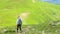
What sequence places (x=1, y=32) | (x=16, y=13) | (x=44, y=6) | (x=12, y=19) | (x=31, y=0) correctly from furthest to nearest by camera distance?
(x=31, y=0)
(x=44, y=6)
(x=16, y=13)
(x=12, y=19)
(x=1, y=32)

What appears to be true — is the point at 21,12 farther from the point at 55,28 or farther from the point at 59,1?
the point at 55,28

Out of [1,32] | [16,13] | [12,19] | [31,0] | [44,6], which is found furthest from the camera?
[31,0]

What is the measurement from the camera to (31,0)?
132 meters

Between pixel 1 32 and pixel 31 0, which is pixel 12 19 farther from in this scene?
pixel 1 32

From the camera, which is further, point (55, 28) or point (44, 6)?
point (44, 6)

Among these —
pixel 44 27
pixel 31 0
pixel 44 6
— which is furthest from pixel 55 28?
pixel 31 0

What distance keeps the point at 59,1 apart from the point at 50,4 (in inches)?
212

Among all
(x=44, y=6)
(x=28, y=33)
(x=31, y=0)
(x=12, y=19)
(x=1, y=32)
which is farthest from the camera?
(x=31, y=0)

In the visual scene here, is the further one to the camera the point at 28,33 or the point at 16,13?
the point at 16,13

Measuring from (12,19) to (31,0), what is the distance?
116 feet

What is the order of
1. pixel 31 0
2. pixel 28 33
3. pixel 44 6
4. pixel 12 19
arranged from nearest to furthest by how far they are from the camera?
pixel 28 33 → pixel 12 19 → pixel 44 6 → pixel 31 0

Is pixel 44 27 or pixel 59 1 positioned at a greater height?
pixel 59 1

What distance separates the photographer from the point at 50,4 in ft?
411

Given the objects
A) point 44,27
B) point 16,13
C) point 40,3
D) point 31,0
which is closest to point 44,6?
point 40,3
